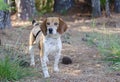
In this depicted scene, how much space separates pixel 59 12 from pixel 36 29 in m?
9.15

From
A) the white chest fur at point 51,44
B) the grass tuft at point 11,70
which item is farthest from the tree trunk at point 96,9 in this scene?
the grass tuft at point 11,70

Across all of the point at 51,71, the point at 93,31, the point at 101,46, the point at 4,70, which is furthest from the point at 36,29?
the point at 93,31

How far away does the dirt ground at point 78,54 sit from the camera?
→ 7.25 meters

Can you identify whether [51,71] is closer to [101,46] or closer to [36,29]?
[36,29]

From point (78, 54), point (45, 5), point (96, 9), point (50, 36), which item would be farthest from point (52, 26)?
point (45, 5)

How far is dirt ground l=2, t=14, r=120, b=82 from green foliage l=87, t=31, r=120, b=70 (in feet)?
0.47

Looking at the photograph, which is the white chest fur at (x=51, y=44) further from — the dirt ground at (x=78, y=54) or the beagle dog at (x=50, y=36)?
the dirt ground at (x=78, y=54)

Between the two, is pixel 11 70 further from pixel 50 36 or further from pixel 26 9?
pixel 26 9

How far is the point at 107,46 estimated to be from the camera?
9797 mm

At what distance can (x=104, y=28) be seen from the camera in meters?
13.1

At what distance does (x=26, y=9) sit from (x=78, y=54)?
6.23m

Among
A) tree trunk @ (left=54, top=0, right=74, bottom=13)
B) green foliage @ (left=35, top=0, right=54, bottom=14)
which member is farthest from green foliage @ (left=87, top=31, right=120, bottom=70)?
green foliage @ (left=35, top=0, right=54, bottom=14)

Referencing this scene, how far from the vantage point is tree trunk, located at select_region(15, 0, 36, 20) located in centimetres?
1500

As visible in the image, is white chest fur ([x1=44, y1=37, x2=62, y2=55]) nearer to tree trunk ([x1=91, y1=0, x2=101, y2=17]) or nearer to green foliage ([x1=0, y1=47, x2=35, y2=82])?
green foliage ([x1=0, y1=47, x2=35, y2=82])
